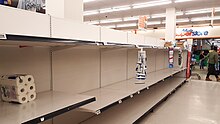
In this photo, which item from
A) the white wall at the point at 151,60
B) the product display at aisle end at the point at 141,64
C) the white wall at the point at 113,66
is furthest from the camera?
the white wall at the point at 151,60

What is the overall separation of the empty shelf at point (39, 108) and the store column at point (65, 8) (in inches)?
35.4

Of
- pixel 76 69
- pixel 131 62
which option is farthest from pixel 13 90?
pixel 131 62

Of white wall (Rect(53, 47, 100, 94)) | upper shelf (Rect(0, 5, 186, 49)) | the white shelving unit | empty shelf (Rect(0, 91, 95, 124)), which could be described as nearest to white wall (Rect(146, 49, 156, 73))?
the white shelving unit

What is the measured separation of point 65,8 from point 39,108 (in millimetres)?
1322

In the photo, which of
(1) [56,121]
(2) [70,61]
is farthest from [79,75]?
(1) [56,121]

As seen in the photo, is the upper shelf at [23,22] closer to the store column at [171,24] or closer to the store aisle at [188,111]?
the store aisle at [188,111]

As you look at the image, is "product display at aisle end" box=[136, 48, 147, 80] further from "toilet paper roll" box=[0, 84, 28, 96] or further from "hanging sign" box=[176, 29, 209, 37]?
"hanging sign" box=[176, 29, 209, 37]

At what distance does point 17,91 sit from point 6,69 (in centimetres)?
34

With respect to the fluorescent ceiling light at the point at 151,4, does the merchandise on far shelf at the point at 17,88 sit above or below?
below

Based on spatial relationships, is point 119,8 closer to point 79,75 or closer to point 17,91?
point 79,75

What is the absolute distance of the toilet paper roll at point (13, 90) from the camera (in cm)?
141

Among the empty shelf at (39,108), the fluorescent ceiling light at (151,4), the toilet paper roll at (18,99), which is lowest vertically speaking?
the empty shelf at (39,108)

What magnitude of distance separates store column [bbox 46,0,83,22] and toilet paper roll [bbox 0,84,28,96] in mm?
863

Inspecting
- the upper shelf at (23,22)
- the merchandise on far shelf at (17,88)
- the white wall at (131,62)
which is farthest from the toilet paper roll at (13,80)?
the white wall at (131,62)
